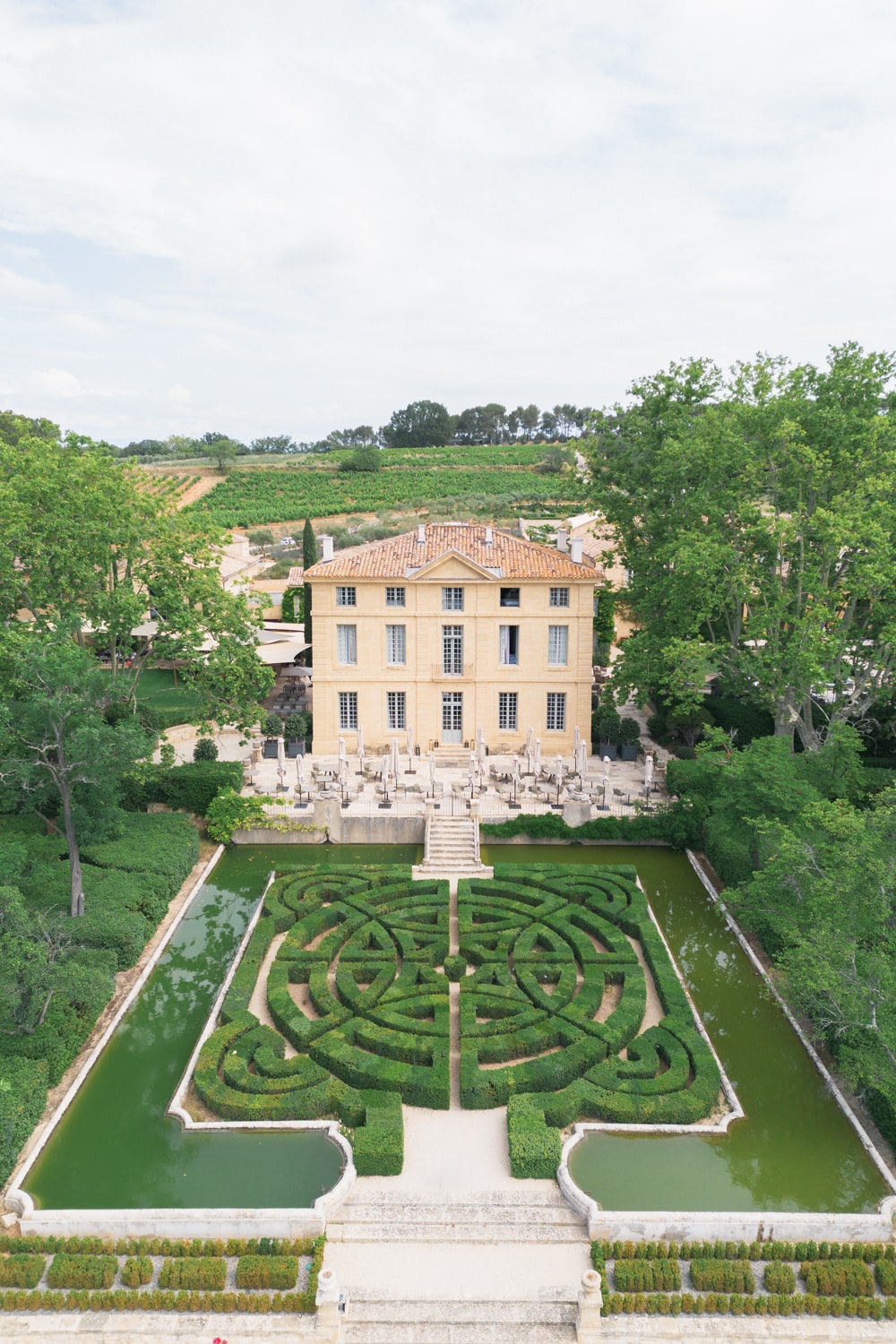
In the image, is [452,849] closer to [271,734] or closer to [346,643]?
[346,643]

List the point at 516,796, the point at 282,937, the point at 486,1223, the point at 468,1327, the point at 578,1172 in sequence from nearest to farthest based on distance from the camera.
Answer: the point at 468,1327 < the point at 486,1223 < the point at 578,1172 < the point at 282,937 < the point at 516,796

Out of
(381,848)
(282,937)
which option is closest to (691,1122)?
(282,937)

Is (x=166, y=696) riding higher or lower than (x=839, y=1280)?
higher

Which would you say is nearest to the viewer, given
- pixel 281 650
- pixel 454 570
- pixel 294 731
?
pixel 454 570

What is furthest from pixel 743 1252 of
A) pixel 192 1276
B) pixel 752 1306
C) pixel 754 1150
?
pixel 192 1276

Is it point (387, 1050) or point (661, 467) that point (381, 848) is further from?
point (661, 467)

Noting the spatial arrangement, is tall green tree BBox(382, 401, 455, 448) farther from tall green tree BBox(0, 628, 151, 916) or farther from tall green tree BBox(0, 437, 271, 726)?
tall green tree BBox(0, 628, 151, 916)

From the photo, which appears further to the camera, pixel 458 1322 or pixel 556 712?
pixel 556 712

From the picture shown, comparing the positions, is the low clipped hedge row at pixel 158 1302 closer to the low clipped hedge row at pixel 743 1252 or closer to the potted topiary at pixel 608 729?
the low clipped hedge row at pixel 743 1252
